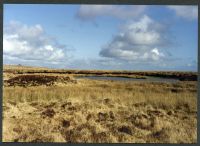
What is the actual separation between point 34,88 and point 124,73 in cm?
431

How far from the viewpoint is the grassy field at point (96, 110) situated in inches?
381

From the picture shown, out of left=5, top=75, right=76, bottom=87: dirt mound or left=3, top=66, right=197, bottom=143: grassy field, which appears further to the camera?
left=5, top=75, right=76, bottom=87: dirt mound

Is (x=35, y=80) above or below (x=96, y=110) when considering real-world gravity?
above

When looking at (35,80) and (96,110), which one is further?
(35,80)

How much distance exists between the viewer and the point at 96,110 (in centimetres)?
1109

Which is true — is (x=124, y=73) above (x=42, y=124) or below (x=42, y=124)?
above

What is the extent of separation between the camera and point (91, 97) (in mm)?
11961

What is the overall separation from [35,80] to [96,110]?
3.22 metres

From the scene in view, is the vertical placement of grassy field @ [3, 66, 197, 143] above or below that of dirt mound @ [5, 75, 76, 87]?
below

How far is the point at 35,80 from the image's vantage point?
1359cm

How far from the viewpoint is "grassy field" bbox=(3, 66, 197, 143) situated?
9.68m

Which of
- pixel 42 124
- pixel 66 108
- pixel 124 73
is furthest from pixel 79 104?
pixel 124 73

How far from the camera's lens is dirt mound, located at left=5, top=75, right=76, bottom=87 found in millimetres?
13177

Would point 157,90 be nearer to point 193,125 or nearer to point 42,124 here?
point 193,125
